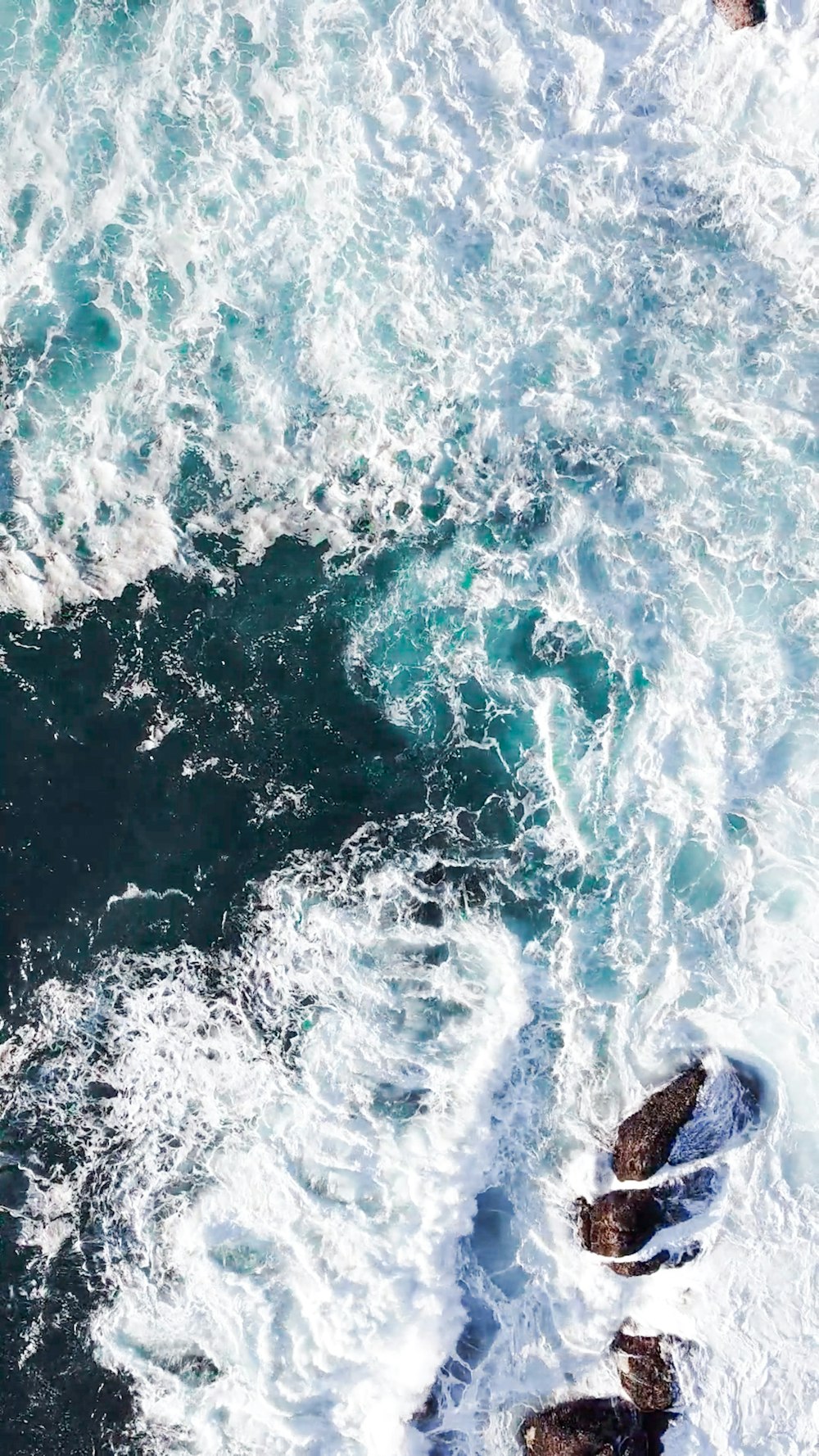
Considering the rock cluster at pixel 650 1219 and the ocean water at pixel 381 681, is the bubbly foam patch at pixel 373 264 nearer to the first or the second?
the ocean water at pixel 381 681

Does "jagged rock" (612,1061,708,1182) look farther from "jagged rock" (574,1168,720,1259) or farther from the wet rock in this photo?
the wet rock

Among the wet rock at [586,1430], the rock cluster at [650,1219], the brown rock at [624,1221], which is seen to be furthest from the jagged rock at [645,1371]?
the brown rock at [624,1221]

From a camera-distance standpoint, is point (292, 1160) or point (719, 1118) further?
point (292, 1160)

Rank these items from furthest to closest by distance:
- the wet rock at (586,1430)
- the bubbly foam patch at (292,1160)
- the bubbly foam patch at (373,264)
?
1. the bubbly foam patch at (292,1160)
2. the bubbly foam patch at (373,264)
3. the wet rock at (586,1430)

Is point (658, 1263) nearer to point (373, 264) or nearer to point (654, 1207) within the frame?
point (654, 1207)

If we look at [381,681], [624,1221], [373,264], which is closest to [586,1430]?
[624,1221]

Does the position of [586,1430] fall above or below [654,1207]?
below
